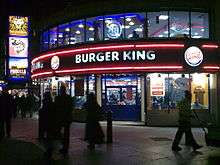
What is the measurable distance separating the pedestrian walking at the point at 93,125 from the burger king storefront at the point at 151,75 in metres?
8.93

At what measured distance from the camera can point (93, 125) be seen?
14383 mm

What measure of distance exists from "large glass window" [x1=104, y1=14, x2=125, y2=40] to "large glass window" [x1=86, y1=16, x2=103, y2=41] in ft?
1.44

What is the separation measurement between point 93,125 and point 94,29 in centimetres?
1267

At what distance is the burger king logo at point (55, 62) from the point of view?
27131mm

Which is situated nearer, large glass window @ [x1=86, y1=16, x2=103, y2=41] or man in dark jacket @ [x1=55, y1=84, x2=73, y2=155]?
man in dark jacket @ [x1=55, y1=84, x2=73, y2=155]

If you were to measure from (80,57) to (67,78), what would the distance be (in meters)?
3.08

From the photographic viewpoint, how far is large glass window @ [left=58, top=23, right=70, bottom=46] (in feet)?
92.3

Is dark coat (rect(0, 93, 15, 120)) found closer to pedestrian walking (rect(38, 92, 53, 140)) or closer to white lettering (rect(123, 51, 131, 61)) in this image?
pedestrian walking (rect(38, 92, 53, 140))

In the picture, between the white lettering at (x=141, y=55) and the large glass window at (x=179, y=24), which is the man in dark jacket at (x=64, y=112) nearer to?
the white lettering at (x=141, y=55)

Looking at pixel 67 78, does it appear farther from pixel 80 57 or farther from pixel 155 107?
pixel 155 107

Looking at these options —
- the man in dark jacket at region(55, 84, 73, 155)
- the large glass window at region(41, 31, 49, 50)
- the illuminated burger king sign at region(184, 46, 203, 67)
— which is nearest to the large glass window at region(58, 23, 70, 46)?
the large glass window at region(41, 31, 49, 50)

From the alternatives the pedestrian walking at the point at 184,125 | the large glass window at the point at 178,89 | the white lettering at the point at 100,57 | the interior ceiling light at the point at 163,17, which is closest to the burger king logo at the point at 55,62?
the white lettering at the point at 100,57

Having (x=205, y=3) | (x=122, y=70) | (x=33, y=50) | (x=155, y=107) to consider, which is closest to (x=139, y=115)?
(x=155, y=107)

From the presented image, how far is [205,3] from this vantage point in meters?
24.5
